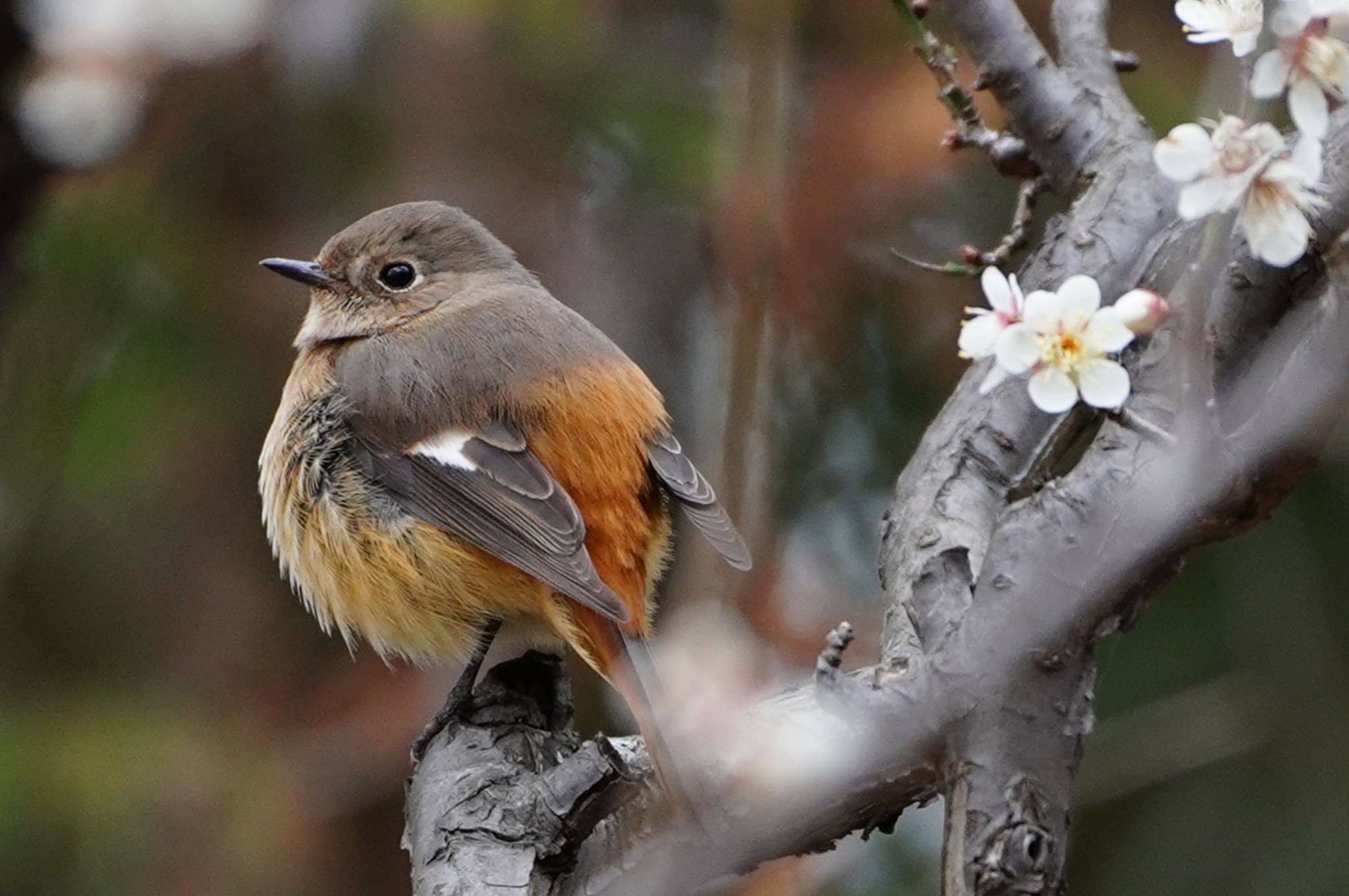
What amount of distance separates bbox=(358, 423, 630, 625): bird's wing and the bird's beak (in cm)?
65

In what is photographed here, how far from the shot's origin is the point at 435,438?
3.92 meters

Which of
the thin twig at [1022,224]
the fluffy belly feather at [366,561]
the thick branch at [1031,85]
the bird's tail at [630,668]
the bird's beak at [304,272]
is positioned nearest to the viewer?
the bird's tail at [630,668]

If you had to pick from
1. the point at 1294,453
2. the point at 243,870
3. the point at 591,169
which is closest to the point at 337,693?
the point at 243,870

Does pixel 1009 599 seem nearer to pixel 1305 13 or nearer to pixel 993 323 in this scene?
pixel 993 323

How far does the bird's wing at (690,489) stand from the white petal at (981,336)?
103 centimetres

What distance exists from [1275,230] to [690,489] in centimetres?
196

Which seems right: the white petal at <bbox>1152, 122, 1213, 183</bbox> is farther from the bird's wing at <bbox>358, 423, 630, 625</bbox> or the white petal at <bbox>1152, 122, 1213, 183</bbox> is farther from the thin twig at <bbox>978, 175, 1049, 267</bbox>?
the bird's wing at <bbox>358, 423, 630, 625</bbox>

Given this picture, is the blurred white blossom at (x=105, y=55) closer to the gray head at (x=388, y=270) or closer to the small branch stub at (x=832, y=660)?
the gray head at (x=388, y=270)

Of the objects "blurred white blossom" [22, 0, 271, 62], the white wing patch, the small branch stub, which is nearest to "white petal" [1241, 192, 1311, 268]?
the small branch stub

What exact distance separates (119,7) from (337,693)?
2.17m

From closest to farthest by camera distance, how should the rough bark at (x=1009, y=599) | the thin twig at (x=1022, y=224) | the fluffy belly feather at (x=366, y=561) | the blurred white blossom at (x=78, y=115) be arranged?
the rough bark at (x=1009, y=599) → the thin twig at (x=1022, y=224) → the fluffy belly feather at (x=366, y=561) → the blurred white blossom at (x=78, y=115)

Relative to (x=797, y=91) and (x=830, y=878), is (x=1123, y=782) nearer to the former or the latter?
(x=830, y=878)

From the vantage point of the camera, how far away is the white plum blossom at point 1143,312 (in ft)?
6.93

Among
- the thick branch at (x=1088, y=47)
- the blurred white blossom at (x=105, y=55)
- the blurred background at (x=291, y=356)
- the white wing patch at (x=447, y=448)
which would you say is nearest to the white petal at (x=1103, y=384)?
the thick branch at (x=1088, y=47)
